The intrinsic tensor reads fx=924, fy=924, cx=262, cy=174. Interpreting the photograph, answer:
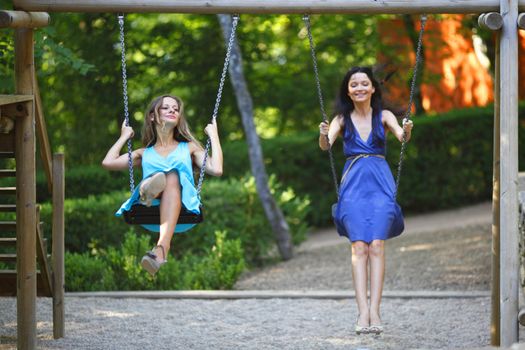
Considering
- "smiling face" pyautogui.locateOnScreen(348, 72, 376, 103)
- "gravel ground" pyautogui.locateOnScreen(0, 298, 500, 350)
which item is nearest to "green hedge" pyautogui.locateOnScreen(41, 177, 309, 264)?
"gravel ground" pyautogui.locateOnScreen(0, 298, 500, 350)

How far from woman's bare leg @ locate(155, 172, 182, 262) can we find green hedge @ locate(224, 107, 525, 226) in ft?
23.3

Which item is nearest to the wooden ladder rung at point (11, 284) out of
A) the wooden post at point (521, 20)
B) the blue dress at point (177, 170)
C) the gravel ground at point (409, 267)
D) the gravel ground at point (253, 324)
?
the gravel ground at point (253, 324)

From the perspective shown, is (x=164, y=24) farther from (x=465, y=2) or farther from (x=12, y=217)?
(x=465, y=2)

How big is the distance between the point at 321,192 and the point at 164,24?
3.51 meters

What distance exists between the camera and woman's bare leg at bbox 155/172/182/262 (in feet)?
18.9

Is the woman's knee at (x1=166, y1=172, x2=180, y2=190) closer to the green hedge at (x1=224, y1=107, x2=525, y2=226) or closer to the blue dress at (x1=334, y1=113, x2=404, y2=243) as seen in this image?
the blue dress at (x1=334, y1=113, x2=404, y2=243)

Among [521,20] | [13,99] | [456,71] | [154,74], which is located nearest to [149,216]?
[13,99]

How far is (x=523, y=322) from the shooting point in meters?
5.65

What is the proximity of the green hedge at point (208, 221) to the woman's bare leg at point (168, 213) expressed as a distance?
11.2ft

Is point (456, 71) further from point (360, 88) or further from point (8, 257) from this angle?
point (8, 257)

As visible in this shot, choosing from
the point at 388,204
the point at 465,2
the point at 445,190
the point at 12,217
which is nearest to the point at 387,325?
the point at 388,204

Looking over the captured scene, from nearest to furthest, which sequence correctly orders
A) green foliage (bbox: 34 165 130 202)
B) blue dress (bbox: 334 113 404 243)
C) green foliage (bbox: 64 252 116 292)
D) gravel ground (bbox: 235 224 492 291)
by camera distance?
blue dress (bbox: 334 113 404 243)
green foliage (bbox: 64 252 116 292)
gravel ground (bbox: 235 224 492 291)
green foliage (bbox: 34 165 130 202)

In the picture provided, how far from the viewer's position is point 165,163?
600 centimetres

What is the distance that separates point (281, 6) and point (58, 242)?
7.39 feet
